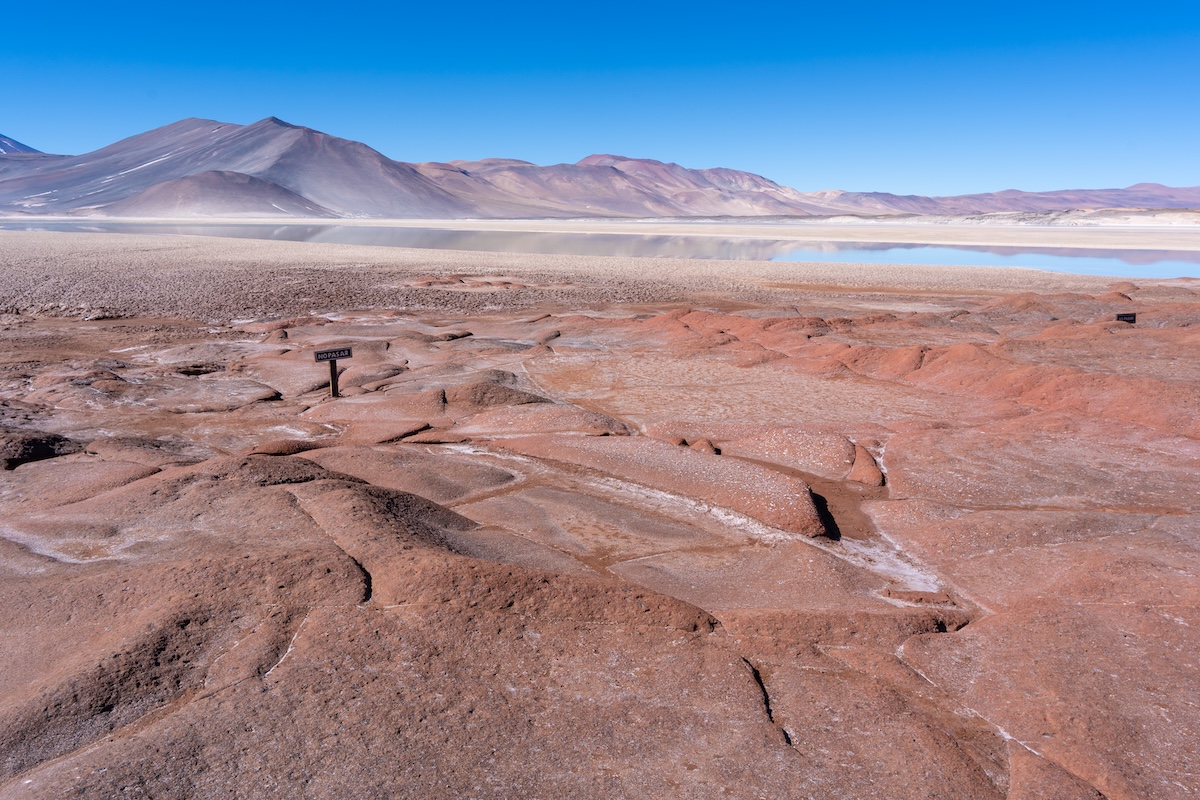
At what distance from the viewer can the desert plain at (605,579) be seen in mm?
2732

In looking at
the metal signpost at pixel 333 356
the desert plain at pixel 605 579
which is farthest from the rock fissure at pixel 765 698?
the metal signpost at pixel 333 356

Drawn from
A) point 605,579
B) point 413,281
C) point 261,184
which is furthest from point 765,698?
point 261,184

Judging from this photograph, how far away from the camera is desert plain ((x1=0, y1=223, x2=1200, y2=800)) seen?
2.73 metres

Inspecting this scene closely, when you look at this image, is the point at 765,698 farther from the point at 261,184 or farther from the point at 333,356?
the point at 261,184

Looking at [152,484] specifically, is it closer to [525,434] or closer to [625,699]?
[525,434]

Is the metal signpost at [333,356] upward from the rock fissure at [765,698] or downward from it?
upward

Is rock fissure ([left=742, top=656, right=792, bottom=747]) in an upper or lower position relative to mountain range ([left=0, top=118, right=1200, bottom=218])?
lower

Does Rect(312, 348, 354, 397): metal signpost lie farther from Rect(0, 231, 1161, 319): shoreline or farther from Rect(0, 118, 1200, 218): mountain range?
Rect(0, 118, 1200, 218): mountain range

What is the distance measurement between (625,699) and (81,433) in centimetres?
572

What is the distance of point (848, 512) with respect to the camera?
5.53m

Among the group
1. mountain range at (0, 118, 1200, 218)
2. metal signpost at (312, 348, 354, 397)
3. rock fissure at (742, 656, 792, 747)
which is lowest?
rock fissure at (742, 656, 792, 747)

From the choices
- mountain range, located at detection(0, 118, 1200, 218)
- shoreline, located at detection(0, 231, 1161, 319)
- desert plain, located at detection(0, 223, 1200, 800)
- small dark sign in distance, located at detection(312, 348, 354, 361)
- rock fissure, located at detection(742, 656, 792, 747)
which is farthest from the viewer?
mountain range, located at detection(0, 118, 1200, 218)

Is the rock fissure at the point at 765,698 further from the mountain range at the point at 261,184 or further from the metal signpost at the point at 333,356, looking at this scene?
the mountain range at the point at 261,184

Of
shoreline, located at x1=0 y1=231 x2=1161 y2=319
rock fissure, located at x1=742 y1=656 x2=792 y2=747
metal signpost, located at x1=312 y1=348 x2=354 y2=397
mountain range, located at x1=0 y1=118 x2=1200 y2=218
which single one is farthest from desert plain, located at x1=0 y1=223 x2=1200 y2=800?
mountain range, located at x1=0 y1=118 x2=1200 y2=218
